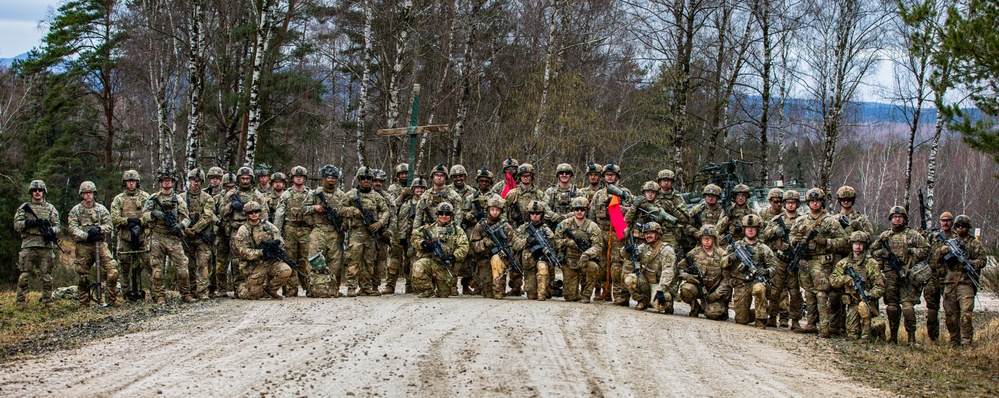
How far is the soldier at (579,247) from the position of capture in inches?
562

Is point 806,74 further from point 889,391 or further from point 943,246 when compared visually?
point 889,391

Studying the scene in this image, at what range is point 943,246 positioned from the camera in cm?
1277

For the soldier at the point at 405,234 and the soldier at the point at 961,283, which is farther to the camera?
the soldier at the point at 405,234

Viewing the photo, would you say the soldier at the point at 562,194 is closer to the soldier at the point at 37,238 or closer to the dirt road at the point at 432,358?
the dirt road at the point at 432,358

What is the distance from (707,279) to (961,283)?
372 centimetres

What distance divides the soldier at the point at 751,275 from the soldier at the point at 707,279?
17 cm

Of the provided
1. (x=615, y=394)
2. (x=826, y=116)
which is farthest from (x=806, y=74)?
(x=615, y=394)

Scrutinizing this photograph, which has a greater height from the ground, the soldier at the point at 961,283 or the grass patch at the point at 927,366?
the soldier at the point at 961,283

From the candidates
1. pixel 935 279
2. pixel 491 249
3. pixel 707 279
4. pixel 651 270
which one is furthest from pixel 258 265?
pixel 935 279

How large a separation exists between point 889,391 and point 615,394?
309 centimetres

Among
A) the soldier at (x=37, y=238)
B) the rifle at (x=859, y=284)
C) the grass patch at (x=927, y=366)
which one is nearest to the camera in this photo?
the grass patch at (x=927, y=366)

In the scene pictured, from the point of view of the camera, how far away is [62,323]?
39.8 ft

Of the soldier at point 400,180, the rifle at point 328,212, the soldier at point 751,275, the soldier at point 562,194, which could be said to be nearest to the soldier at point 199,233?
the rifle at point 328,212

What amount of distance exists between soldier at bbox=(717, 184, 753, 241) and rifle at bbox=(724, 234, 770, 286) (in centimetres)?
112
